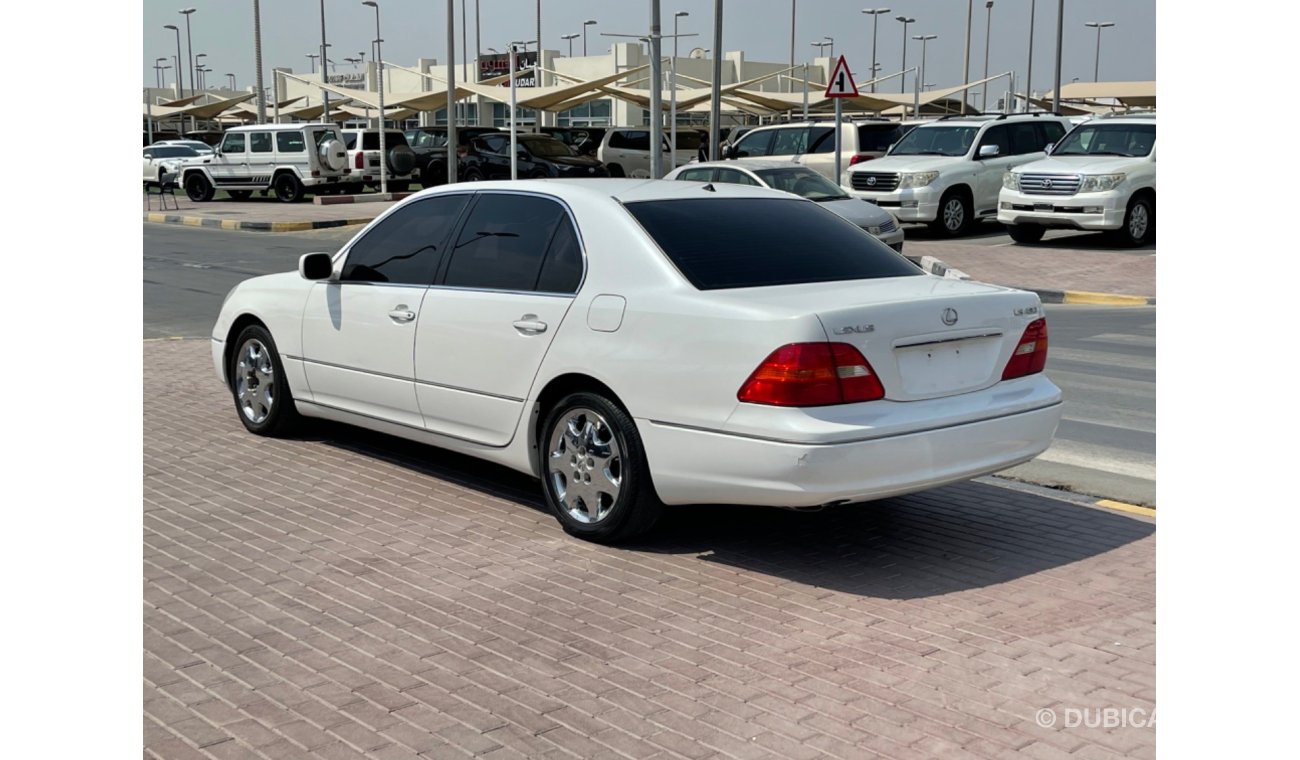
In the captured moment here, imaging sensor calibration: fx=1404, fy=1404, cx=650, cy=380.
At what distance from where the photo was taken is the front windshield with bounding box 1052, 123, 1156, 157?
71.6 ft

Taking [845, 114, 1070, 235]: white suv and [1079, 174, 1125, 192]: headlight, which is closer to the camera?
[1079, 174, 1125, 192]: headlight

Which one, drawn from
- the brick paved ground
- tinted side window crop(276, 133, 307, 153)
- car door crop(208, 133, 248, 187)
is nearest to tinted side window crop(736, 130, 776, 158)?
tinted side window crop(276, 133, 307, 153)

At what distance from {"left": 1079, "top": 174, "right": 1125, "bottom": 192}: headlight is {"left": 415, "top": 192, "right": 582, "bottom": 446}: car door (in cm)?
1620

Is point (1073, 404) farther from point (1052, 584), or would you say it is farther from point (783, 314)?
point (783, 314)

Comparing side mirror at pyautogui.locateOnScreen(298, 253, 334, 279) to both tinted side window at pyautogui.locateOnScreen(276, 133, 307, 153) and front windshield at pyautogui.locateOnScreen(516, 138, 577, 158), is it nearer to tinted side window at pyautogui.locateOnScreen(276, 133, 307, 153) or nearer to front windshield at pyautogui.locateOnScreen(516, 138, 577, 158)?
tinted side window at pyautogui.locateOnScreen(276, 133, 307, 153)

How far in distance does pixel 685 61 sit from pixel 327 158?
44754 millimetres

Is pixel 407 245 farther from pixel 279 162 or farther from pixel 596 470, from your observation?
pixel 279 162

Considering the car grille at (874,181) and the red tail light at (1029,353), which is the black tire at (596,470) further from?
the car grille at (874,181)

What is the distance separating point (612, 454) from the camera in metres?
5.84

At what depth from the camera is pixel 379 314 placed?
7.05m

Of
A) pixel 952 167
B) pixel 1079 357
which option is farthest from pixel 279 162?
pixel 1079 357

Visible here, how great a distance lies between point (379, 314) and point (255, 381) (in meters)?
1.53

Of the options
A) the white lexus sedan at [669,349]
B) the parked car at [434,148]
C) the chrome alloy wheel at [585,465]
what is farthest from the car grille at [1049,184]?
the parked car at [434,148]

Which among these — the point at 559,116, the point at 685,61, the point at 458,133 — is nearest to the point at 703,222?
the point at 458,133
